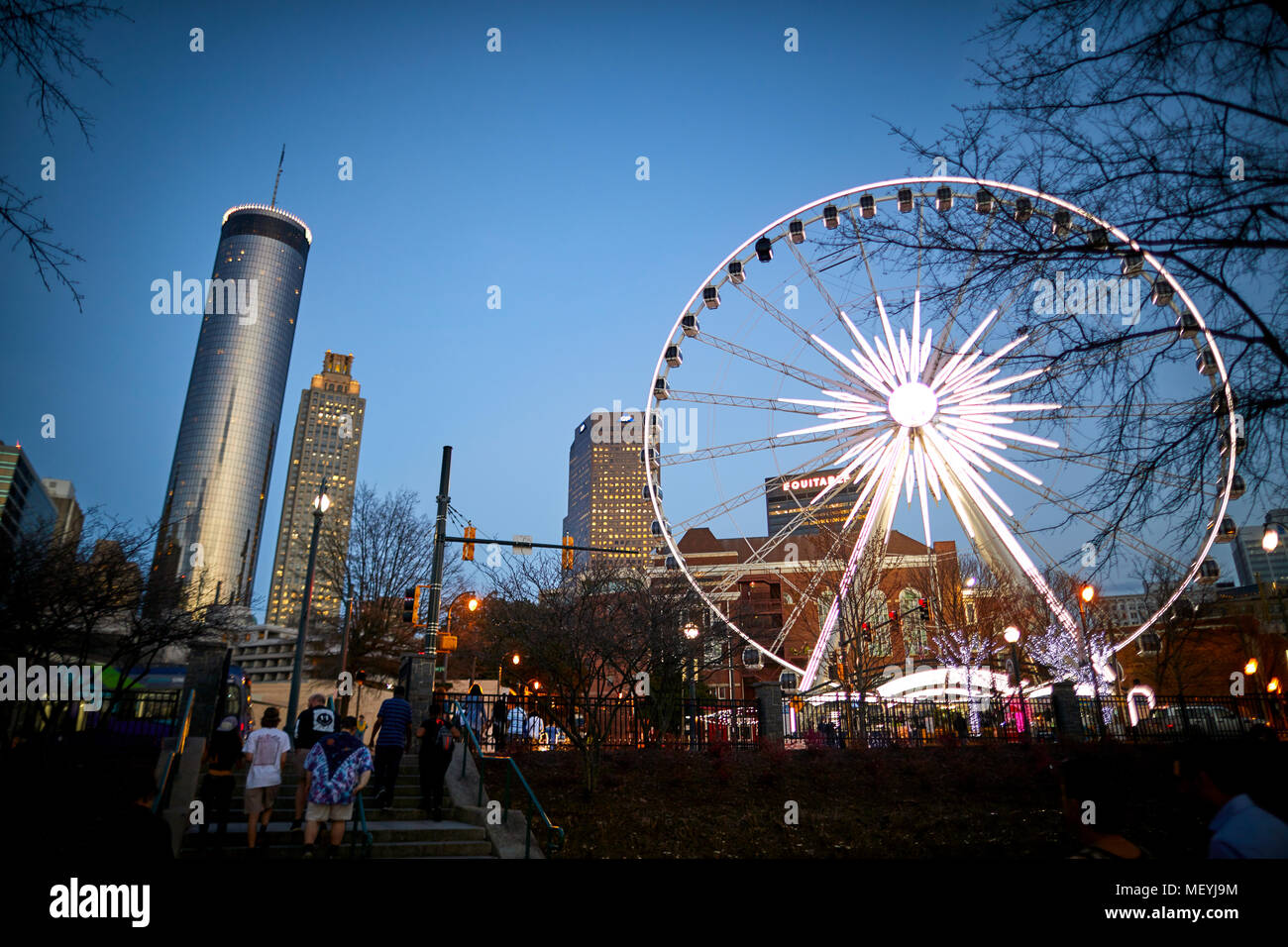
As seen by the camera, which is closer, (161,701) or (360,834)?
(360,834)

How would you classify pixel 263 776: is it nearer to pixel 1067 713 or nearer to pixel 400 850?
pixel 400 850

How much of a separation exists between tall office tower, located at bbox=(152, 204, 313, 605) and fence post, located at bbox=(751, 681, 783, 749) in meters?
165

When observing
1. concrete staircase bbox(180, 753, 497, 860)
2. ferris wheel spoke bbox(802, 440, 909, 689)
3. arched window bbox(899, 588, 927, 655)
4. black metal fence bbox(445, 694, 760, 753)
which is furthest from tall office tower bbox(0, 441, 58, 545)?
arched window bbox(899, 588, 927, 655)

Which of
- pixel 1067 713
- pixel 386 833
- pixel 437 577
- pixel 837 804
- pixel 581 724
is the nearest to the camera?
pixel 386 833

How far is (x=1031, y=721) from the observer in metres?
26.3

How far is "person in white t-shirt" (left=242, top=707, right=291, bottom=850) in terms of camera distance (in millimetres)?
10305

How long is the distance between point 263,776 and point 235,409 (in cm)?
18784

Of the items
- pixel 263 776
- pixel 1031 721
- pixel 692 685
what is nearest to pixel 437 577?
pixel 263 776

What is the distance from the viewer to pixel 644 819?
13.4 m

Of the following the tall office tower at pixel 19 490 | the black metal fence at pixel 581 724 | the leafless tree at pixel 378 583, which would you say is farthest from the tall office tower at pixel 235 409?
the black metal fence at pixel 581 724

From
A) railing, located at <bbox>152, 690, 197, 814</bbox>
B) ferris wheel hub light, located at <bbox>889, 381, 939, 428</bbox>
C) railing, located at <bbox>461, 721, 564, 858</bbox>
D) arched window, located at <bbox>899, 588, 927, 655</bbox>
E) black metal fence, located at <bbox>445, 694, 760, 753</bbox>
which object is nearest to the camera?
railing, located at <bbox>461, 721, 564, 858</bbox>

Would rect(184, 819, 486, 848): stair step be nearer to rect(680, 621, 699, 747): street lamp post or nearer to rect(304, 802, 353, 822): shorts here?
rect(304, 802, 353, 822): shorts
